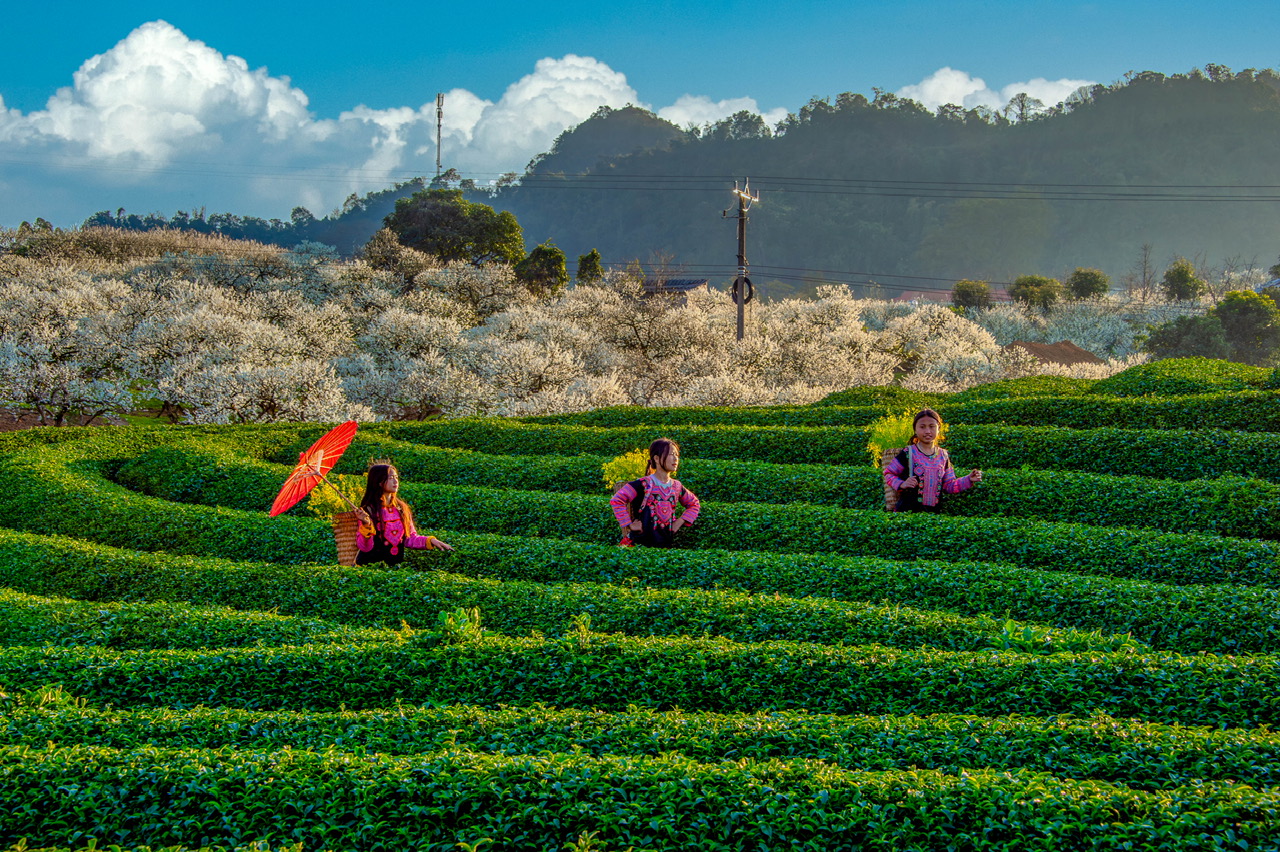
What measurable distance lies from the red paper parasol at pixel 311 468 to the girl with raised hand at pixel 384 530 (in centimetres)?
68

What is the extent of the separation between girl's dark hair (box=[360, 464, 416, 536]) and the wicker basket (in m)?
0.57

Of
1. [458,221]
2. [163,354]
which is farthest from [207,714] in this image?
[458,221]

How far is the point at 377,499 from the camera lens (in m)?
12.6

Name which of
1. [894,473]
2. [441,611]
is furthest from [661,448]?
[894,473]

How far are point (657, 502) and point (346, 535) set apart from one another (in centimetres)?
499

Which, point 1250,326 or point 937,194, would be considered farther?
point 937,194

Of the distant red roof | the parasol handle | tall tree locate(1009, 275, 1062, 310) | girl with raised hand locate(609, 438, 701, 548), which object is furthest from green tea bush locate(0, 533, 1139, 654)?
tall tree locate(1009, 275, 1062, 310)

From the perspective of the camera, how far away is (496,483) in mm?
20094

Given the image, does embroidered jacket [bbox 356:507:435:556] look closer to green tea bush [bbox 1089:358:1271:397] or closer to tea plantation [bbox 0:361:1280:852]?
tea plantation [bbox 0:361:1280:852]

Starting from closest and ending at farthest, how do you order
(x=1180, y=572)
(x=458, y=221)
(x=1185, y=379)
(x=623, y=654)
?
(x=623, y=654) → (x=1180, y=572) → (x=1185, y=379) → (x=458, y=221)

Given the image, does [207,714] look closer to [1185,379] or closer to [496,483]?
[496,483]

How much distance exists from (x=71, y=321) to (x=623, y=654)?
46.0 m

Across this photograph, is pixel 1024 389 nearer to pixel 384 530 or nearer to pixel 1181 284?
pixel 384 530

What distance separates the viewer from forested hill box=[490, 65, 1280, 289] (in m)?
163
